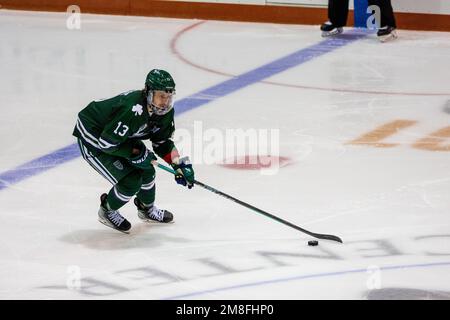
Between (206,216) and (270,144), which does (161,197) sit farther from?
(270,144)

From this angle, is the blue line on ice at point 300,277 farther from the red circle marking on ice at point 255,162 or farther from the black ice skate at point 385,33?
the black ice skate at point 385,33

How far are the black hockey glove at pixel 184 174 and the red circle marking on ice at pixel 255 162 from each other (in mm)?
1171

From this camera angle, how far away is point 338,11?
8.90 m

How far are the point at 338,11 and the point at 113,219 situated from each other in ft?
15.3

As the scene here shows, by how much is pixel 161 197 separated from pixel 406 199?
1.20 m

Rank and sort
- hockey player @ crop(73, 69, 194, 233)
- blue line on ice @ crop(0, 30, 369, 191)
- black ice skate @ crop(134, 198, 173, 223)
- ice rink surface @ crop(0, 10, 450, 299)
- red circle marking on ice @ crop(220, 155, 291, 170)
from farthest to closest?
red circle marking on ice @ crop(220, 155, 291, 170) → blue line on ice @ crop(0, 30, 369, 191) → black ice skate @ crop(134, 198, 173, 223) → hockey player @ crop(73, 69, 194, 233) → ice rink surface @ crop(0, 10, 450, 299)

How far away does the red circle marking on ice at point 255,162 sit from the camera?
227 inches

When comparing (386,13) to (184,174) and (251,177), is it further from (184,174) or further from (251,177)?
(184,174)

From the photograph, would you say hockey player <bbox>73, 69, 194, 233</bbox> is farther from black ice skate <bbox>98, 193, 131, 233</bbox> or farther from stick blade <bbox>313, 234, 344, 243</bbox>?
stick blade <bbox>313, 234, 344, 243</bbox>

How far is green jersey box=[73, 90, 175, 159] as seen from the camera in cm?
448

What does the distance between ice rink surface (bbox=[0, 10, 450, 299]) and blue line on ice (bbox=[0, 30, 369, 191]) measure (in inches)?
0.9

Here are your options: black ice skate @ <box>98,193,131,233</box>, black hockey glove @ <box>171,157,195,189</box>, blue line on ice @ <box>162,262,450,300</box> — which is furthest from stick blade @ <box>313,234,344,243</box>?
black ice skate @ <box>98,193,131,233</box>

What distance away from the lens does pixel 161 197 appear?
526 centimetres

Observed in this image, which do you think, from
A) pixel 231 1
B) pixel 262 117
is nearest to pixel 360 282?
pixel 262 117
